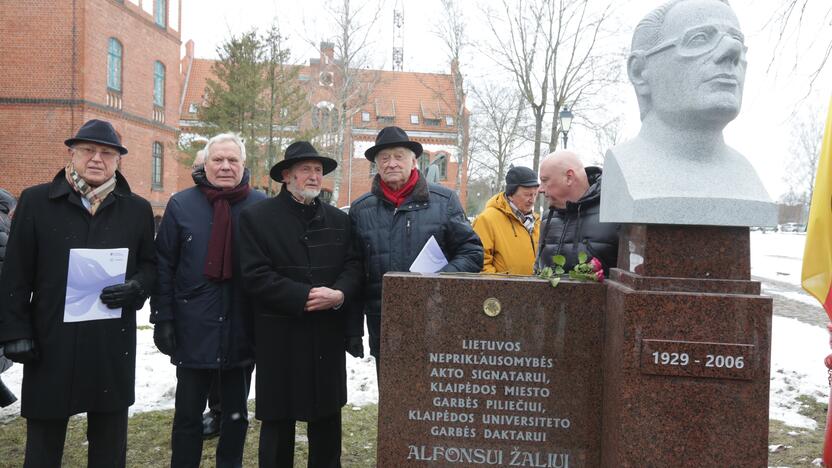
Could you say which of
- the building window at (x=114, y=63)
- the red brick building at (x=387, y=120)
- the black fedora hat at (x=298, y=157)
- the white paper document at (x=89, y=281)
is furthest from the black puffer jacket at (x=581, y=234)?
the red brick building at (x=387, y=120)

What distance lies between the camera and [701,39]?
2717 millimetres

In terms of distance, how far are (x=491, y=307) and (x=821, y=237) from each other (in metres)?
2.02

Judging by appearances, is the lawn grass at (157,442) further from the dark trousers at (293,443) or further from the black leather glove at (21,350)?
the black leather glove at (21,350)

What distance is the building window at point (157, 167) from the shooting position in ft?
81.4

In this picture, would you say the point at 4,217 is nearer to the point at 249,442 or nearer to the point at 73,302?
the point at 73,302

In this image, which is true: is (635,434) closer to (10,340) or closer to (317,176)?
(317,176)

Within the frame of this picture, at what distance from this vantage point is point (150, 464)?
426cm

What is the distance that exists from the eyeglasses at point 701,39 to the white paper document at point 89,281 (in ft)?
9.73

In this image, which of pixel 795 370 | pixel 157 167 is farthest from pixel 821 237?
pixel 157 167

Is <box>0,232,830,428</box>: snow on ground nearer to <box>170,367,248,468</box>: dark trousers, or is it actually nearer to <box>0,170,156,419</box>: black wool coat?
<box>170,367,248,468</box>: dark trousers

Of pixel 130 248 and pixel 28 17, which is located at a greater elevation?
pixel 28 17

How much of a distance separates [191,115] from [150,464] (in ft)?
117

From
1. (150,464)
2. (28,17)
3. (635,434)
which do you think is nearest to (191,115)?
(28,17)

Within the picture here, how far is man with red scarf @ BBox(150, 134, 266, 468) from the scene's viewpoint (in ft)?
12.1
